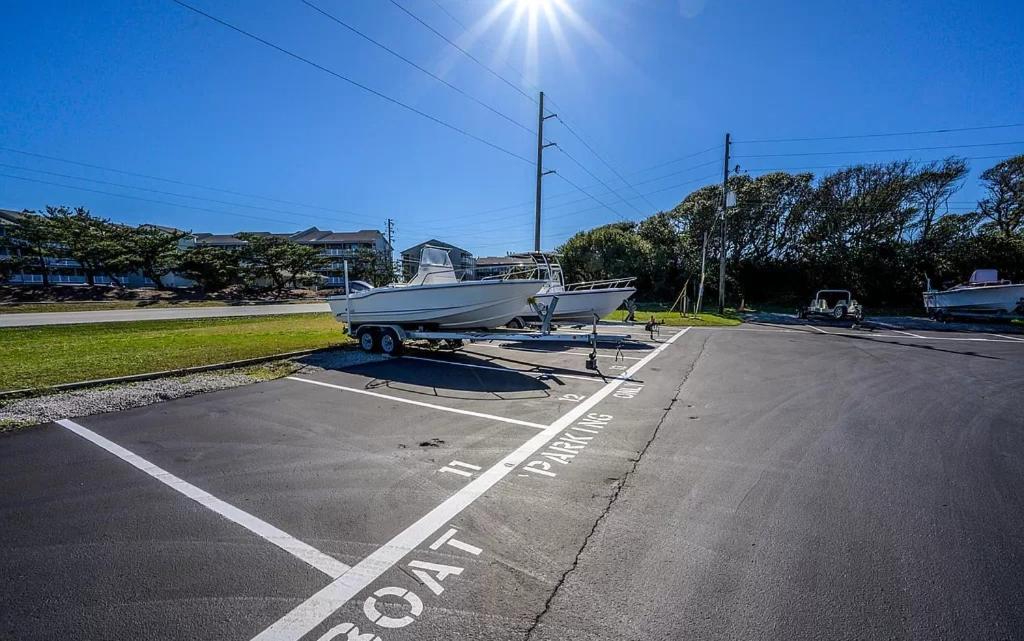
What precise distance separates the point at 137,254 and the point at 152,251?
1053 mm

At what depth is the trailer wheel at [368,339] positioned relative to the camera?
9.53m

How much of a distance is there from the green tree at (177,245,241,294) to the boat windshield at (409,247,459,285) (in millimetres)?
38016

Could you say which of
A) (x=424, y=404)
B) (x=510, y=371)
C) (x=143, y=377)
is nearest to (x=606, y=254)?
(x=510, y=371)

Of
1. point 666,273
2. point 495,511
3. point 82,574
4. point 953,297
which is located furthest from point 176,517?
point 666,273

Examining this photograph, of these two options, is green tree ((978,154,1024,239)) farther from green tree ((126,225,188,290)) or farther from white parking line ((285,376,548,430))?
green tree ((126,225,188,290))

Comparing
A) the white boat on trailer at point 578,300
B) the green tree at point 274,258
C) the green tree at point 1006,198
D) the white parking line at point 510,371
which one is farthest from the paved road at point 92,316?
the green tree at point 1006,198

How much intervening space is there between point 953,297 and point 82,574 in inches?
1053

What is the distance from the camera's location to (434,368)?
7.73 meters

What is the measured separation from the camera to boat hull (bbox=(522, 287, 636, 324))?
1249cm

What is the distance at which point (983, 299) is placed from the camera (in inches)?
644

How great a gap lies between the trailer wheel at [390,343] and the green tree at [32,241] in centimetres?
4128

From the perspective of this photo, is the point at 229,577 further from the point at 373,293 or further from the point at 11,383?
the point at 373,293

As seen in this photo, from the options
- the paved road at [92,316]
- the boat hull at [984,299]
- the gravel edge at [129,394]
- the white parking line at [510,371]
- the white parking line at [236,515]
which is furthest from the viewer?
the boat hull at [984,299]

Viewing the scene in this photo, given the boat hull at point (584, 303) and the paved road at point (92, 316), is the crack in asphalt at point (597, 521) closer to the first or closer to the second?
the boat hull at point (584, 303)
